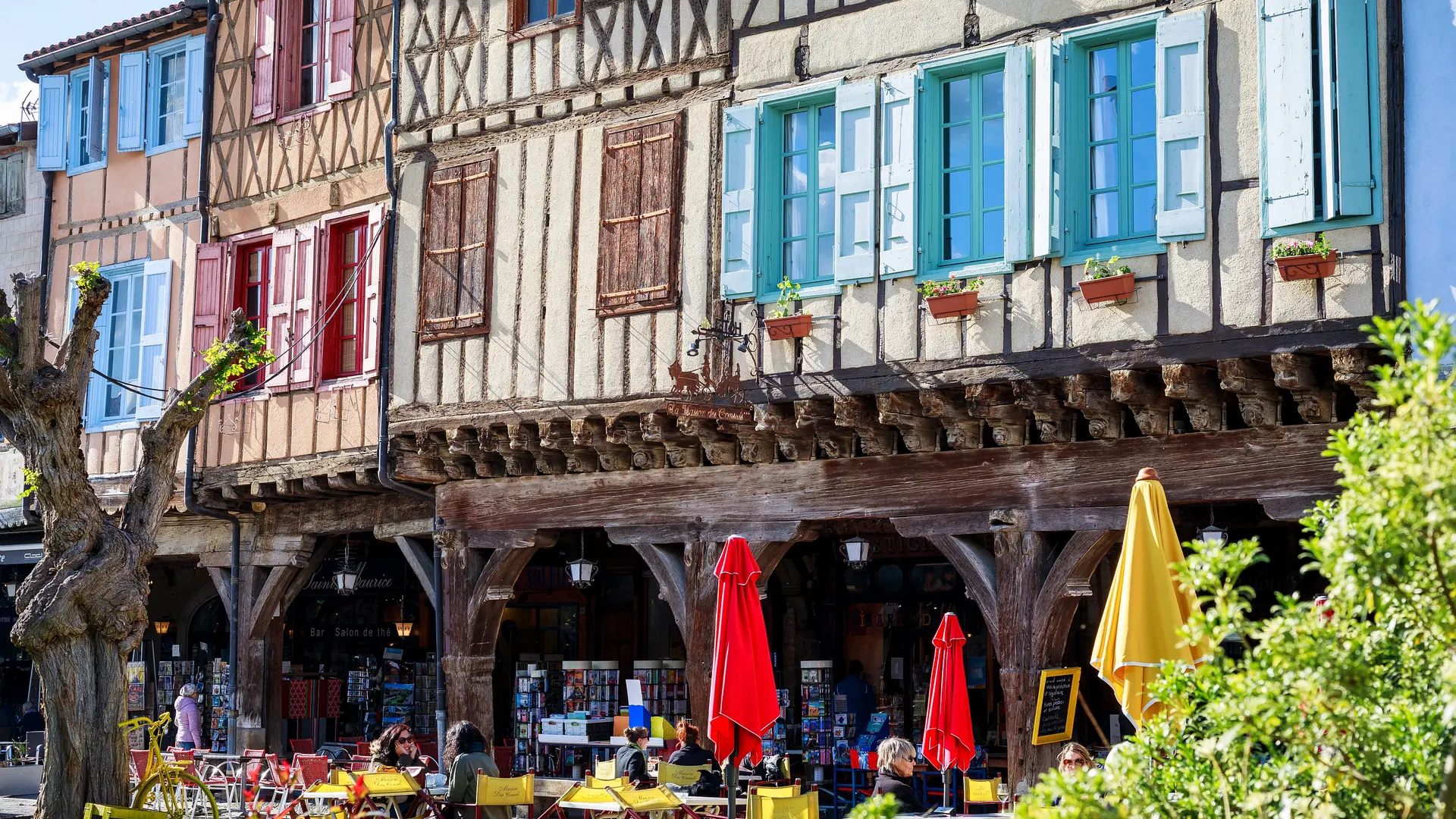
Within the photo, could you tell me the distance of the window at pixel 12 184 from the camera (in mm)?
18703

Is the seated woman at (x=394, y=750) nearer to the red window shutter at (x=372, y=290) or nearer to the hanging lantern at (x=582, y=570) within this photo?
the hanging lantern at (x=582, y=570)

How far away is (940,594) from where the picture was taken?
15.0 m

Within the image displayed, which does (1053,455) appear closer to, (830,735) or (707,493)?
(707,493)

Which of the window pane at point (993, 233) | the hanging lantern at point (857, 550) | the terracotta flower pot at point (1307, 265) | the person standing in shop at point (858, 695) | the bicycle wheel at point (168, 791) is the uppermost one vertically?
the window pane at point (993, 233)

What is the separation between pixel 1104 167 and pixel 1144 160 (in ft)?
0.96

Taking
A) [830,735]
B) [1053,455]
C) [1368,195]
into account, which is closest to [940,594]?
[830,735]

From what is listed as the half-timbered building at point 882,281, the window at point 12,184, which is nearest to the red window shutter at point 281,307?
the half-timbered building at point 882,281

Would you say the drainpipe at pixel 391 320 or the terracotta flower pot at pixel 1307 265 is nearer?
the terracotta flower pot at pixel 1307 265

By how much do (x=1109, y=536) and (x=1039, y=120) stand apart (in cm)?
266

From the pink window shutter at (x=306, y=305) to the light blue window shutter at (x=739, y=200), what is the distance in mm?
4665

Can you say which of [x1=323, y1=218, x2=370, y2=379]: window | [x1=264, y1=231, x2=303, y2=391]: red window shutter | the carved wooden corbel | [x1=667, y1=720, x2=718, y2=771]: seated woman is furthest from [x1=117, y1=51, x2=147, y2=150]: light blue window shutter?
the carved wooden corbel

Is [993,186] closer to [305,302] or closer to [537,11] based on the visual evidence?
[537,11]

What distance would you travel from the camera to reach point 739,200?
11750 mm

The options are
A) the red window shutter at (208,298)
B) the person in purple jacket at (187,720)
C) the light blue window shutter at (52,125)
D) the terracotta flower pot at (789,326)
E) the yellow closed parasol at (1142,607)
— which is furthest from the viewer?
the light blue window shutter at (52,125)
